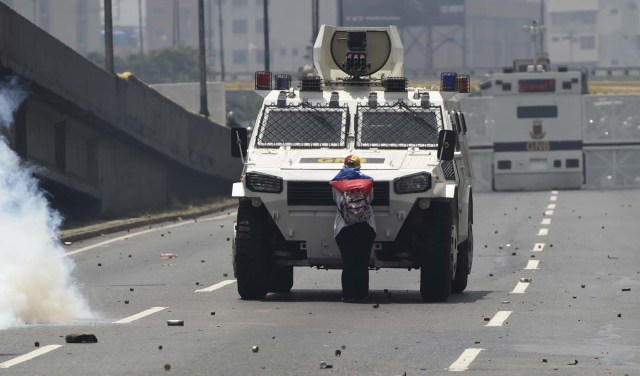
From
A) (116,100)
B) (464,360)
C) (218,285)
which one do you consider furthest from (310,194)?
(116,100)

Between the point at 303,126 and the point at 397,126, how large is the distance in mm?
1095

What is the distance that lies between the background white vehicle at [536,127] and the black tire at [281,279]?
30.6 metres

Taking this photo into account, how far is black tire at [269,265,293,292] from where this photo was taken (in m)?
19.9

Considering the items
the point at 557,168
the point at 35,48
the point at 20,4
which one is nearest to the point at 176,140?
the point at 35,48

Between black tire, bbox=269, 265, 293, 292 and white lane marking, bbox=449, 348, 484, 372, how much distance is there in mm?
6560

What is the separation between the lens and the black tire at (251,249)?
18.6 metres

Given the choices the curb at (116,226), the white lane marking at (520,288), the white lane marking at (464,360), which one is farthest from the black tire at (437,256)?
the curb at (116,226)

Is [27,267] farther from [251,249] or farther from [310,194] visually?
[310,194]

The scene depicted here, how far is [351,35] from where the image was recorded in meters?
21.5

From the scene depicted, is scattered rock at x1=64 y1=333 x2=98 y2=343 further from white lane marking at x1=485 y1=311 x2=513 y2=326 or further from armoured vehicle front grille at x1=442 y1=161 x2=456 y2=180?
armoured vehicle front grille at x1=442 y1=161 x2=456 y2=180

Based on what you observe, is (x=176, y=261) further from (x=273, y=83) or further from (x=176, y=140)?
(x=176, y=140)

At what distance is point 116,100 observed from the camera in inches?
1447

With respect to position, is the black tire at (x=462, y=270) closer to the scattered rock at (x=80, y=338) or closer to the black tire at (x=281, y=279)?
the black tire at (x=281, y=279)

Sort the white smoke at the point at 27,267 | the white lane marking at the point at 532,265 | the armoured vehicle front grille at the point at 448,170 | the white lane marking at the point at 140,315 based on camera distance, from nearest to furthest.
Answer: the white lane marking at the point at 140,315, the white smoke at the point at 27,267, the armoured vehicle front grille at the point at 448,170, the white lane marking at the point at 532,265
